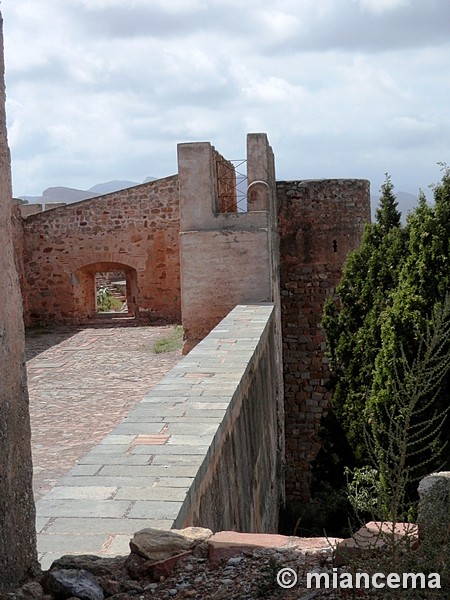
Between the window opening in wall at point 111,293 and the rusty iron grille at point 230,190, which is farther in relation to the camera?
the window opening in wall at point 111,293

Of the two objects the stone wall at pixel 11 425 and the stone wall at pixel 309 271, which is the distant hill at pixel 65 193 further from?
the stone wall at pixel 11 425

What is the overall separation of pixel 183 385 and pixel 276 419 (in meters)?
5.80

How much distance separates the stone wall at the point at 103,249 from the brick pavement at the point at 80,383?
897mm

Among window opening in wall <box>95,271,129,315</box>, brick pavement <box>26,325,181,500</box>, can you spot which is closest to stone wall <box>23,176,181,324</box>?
brick pavement <box>26,325,181,500</box>

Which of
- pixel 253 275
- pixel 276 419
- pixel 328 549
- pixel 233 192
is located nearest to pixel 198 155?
pixel 253 275

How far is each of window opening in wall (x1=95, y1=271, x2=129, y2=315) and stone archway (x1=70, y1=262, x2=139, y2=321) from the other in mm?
2879

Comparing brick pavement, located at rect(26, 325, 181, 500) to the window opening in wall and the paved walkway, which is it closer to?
the paved walkway

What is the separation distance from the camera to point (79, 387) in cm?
905

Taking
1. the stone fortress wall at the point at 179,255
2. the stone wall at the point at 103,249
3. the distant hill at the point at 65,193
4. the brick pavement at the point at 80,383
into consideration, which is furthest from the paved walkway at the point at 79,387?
the distant hill at the point at 65,193

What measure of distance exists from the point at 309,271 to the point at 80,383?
6562 millimetres

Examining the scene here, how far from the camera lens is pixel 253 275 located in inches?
406

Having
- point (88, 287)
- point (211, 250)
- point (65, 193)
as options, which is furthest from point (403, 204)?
point (211, 250)

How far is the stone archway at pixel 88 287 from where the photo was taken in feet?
51.2

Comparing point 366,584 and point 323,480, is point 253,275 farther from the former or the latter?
point 366,584
